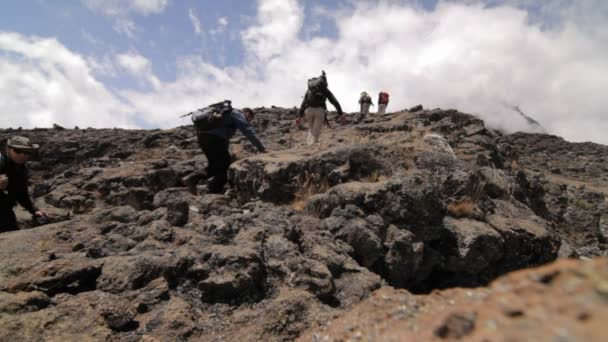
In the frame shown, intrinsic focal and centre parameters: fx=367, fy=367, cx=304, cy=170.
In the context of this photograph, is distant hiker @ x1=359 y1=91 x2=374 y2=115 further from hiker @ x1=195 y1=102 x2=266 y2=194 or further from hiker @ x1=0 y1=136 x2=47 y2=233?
hiker @ x1=0 y1=136 x2=47 y2=233

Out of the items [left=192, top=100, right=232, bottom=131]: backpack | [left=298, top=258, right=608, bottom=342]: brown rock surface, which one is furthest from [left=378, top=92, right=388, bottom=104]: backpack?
[left=298, top=258, right=608, bottom=342]: brown rock surface

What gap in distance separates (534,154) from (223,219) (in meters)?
40.0

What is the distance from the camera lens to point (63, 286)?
12.8 feet

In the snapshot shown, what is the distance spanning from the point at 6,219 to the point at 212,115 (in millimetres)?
4168

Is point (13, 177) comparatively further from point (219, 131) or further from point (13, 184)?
point (219, 131)

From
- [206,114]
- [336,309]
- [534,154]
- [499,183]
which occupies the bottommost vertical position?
[336,309]

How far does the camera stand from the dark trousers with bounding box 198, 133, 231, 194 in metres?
8.76

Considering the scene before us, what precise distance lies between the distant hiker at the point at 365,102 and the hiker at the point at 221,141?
16.3m

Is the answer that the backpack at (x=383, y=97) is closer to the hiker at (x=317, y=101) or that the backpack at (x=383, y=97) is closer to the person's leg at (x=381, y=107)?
the person's leg at (x=381, y=107)


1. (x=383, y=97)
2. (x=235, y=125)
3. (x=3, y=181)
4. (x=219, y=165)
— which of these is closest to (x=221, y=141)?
(x=235, y=125)

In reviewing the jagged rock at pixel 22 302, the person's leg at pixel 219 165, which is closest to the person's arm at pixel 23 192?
the jagged rock at pixel 22 302

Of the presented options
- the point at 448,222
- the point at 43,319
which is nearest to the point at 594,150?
the point at 448,222

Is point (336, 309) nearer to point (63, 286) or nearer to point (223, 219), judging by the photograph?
point (223, 219)

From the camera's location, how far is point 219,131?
8586mm
